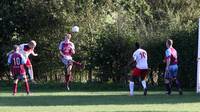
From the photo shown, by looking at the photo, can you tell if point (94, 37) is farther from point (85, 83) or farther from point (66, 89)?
point (66, 89)

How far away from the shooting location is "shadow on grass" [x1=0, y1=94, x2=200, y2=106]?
20.1 meters

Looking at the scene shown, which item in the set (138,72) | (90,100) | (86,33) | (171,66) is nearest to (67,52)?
(86,33)

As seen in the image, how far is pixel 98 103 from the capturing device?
20.1 meters

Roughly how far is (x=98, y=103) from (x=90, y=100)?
3.99ft

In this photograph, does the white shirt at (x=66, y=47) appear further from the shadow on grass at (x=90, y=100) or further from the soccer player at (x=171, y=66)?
the soccer player at (x=171, y=66)

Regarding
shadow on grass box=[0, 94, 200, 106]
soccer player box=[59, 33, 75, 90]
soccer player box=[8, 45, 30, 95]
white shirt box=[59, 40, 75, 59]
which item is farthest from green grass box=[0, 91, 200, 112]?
white shirt box=[59, 40, 75, 59]

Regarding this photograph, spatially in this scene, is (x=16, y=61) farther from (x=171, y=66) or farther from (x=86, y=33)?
(x=86, y=33)

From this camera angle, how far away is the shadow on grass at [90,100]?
66.0 ft

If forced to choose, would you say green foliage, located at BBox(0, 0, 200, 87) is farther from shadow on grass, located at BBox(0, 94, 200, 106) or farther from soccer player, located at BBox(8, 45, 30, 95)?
soccer player, located at BBox(8, 45, 30, 95)

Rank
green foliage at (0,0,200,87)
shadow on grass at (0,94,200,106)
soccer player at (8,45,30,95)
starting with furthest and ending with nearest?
green foliage at (0,0,200,87)
soccer player at (8,45,30,95)
shadow on grass at (0,94,200,106)

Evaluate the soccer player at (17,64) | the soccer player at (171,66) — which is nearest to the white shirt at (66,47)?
the soccer player at (17,64)

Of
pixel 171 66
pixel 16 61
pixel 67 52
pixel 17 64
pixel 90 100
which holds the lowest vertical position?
pixel 90 100

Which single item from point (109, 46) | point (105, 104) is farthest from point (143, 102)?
point (109, 46)

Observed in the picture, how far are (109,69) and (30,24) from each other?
437 centimetres
